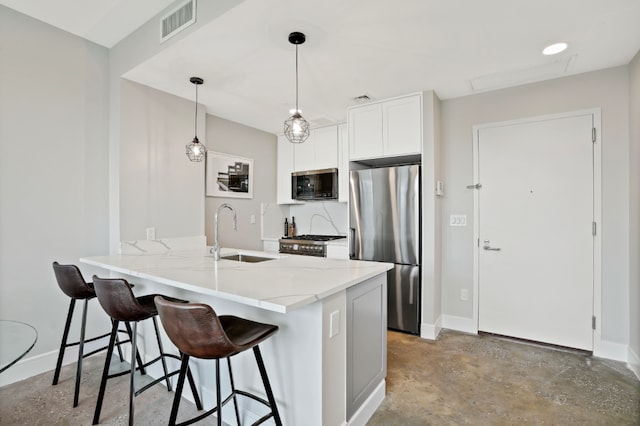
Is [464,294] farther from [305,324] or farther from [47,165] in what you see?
[47,165]

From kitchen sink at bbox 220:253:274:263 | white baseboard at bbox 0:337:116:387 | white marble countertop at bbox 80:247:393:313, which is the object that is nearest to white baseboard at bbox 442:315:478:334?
white marble countertop at bbox 80:247:393:313

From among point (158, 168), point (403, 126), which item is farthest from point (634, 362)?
point (158, 168)

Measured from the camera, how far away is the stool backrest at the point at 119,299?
1.71 metres

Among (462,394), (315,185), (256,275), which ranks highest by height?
(315,185)

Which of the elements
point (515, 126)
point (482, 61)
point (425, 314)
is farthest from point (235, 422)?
point (515, 126)

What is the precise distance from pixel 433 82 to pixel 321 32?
1.34 m

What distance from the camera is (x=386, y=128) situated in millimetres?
3359

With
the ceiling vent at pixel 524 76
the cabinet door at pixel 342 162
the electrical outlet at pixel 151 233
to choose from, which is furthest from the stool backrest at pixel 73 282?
the ceiling vent at pixel 524 76

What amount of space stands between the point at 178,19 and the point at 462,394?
3.25 meters

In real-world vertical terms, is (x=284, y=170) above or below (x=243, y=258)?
above

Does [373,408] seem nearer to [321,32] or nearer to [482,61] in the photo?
[321,32]

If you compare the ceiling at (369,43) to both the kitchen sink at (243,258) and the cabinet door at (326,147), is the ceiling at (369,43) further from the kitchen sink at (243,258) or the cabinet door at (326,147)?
the kitchen sink at (243,258)

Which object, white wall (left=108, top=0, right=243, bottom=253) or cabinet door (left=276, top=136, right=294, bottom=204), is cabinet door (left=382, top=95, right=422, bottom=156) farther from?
white wall (left=108, top=0, right=243, bottom=253)

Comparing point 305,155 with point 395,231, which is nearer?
point 395,231
